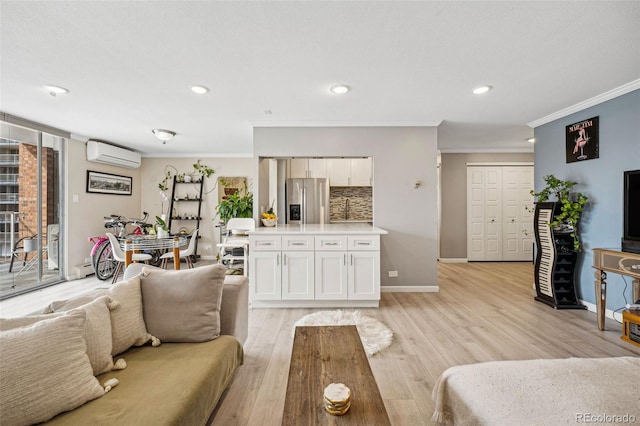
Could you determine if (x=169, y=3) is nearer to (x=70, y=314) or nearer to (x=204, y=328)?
(x=70, y=314)

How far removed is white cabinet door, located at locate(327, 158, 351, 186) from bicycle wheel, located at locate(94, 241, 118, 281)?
4305 mm

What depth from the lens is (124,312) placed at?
1519 mm

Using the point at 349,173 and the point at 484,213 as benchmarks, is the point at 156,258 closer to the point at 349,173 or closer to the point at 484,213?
the point at 349,173

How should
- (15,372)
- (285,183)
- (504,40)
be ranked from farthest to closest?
(285,183), (504,40), (15,372)

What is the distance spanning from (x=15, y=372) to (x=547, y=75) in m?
3.91

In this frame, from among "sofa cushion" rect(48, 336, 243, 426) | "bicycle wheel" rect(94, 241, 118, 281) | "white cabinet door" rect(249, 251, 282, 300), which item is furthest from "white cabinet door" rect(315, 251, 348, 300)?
"bicycle wheel" rect(94, 241, 118, 281)

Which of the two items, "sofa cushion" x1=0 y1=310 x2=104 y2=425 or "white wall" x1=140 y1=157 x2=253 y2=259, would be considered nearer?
"sofa cushion" x1=0 y1=310 x2=104 y2=425

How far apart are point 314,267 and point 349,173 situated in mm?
3208

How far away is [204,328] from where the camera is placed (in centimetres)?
167

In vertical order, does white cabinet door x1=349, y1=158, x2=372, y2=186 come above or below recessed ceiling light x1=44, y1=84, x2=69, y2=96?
below

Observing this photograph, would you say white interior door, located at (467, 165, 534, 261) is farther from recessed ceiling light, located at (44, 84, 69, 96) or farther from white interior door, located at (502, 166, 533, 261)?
recessed ceiling light, located at (44, 84, 69, 96)

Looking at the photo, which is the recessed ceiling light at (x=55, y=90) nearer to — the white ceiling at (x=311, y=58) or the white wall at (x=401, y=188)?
the white ceiling at (x=311, y=58)

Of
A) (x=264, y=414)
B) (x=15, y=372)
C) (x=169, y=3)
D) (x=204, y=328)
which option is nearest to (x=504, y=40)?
(x=169, y=3)

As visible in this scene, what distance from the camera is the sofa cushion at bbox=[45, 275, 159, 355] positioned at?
1439 mm
